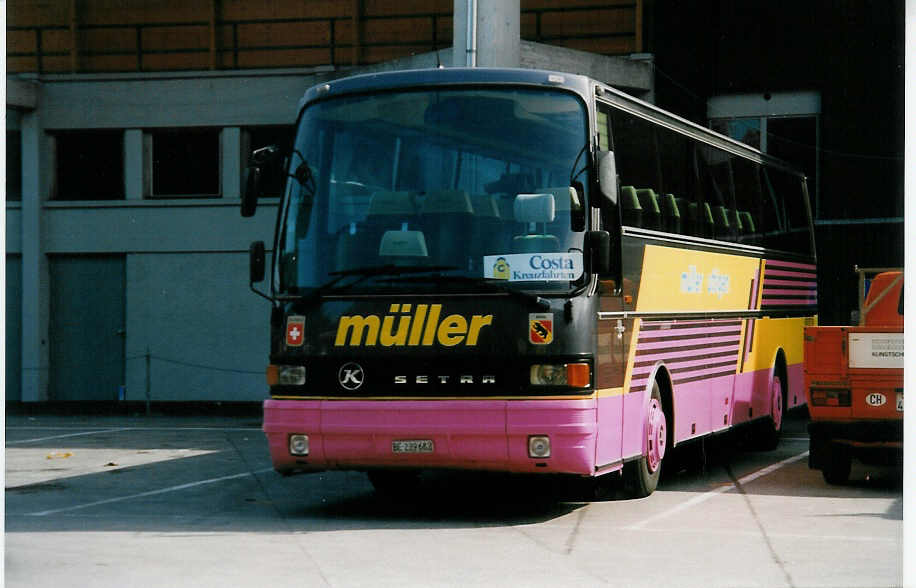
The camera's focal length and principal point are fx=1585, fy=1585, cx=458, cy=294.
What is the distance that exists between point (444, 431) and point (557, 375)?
92cm

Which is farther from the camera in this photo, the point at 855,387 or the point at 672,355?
the point at 672,355

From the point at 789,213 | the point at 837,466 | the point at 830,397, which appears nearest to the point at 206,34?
the point at 789,213

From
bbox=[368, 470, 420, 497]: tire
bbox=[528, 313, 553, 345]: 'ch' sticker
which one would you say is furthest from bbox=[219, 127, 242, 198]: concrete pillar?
bbox=[528, 313, 553, 345]: 'ch' sticker

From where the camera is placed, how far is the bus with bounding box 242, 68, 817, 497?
11602mm

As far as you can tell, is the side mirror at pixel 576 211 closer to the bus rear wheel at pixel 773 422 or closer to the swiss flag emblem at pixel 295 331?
the swiss flag emblem at pixel 295 331

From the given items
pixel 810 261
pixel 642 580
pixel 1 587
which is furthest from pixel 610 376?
pixel 810 261

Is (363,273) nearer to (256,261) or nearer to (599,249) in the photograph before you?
(256,261)

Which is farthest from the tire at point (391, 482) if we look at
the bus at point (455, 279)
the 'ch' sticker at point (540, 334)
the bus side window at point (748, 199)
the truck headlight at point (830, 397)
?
the bus side window at point (748, 199)

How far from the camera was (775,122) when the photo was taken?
2644cm

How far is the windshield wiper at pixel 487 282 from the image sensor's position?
11617 mm

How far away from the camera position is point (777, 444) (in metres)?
18.8

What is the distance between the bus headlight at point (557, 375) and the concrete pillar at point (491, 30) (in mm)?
8335

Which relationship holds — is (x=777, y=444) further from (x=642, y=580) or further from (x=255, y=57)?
(x=255, y=57)

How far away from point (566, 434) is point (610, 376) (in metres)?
0.93
